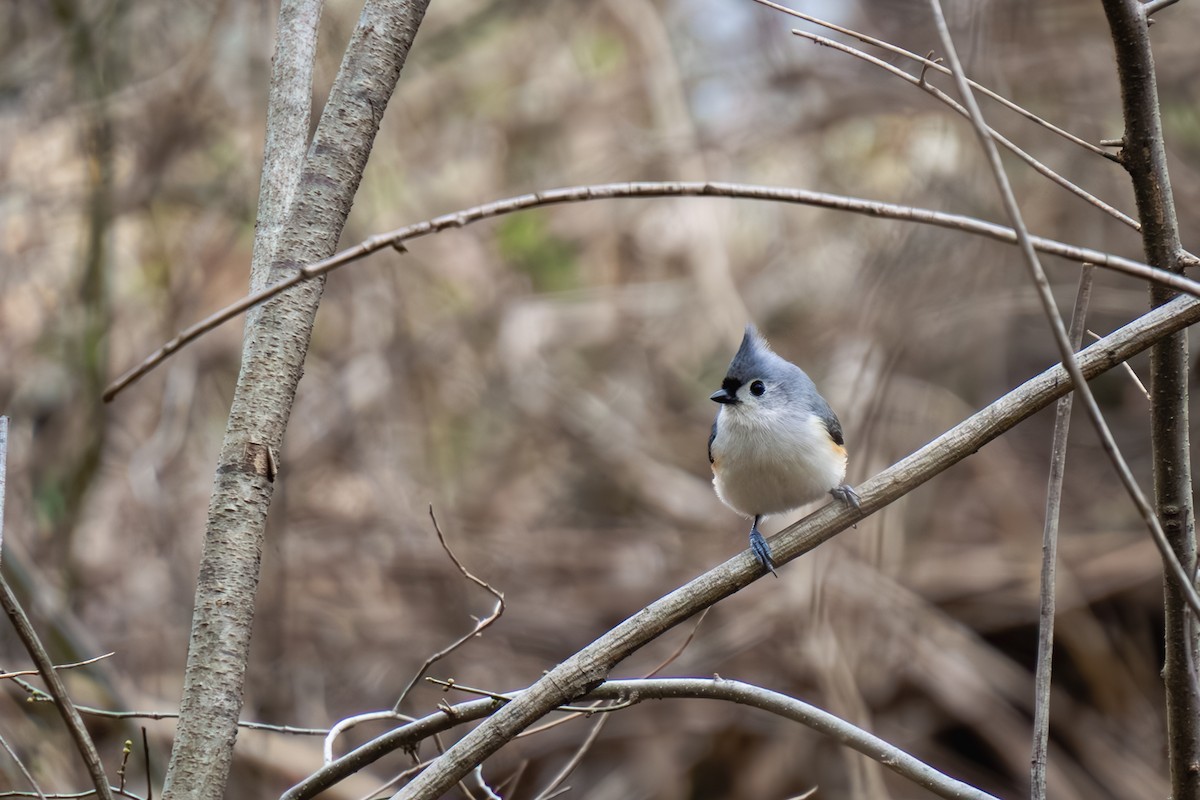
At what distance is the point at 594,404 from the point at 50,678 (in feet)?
14.8

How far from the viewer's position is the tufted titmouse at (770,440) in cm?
232

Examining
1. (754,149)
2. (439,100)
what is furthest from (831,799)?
(439,100)

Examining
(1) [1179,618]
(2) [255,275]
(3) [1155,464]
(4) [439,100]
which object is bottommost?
(1) [1179,618]

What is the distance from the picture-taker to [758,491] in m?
2.39

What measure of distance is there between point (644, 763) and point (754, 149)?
317cm

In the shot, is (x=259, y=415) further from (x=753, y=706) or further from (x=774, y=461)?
(x=774, y=461)

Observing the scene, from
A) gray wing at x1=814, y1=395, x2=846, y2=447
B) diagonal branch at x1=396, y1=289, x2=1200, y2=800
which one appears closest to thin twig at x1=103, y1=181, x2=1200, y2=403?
diagonal branch at x1=396, y1=289, x2=1200, y2=800

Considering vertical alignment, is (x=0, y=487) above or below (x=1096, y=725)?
below

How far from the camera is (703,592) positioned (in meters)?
1.28

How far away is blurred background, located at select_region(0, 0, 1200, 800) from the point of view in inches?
168

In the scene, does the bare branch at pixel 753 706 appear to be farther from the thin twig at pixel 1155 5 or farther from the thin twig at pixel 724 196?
the thin twig at pixel 1155 5

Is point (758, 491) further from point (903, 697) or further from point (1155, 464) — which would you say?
point (903, 697)

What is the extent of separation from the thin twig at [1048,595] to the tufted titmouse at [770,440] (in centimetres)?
76

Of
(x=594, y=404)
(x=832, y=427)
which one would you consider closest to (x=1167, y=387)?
(x=832, y=427)
